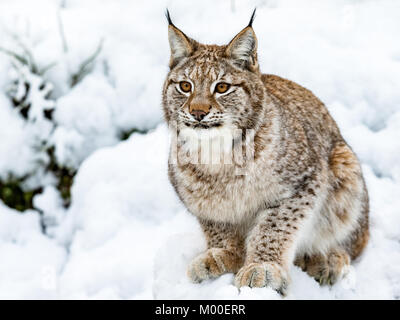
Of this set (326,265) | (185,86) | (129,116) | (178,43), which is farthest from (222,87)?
(129,116)

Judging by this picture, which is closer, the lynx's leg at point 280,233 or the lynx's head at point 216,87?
the lynx's head at point 216,87

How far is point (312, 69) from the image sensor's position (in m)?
4.82

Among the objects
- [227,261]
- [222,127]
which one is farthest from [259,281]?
[222,127]

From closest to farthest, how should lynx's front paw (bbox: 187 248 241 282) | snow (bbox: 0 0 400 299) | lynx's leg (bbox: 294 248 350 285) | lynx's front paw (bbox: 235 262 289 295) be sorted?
lynx's front paw (bbox: 235 262 289 295)
lynx's front paw (bbox: 187 248 241 282)
lynx's leg (bbox: 294 248 350 285)
snow (bbox: 0 0 400 299)

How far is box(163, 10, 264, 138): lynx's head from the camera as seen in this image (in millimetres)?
2756

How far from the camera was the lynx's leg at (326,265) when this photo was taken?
313 centimetres

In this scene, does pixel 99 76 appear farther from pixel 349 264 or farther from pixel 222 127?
pixel 349 264

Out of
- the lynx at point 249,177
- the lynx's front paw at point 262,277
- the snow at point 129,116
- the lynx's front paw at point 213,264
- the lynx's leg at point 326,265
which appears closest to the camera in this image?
the lynx's front paw at point 262,277

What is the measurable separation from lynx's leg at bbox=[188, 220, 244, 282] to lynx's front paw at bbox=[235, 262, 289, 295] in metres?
0.26

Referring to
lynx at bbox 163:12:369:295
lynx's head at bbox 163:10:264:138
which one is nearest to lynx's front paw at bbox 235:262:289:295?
Result: lynx at bbox 163:12:369:295

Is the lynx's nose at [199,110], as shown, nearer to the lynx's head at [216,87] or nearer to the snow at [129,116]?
the lynx's head at [216,87]

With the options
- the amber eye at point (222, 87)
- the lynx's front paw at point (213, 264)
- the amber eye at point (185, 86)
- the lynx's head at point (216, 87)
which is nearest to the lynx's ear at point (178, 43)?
the lynx's head at point (216, 87)

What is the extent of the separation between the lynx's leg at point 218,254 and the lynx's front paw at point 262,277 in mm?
265

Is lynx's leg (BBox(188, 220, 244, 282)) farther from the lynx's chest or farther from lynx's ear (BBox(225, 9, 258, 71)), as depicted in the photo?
lynx's ear (BBox(225, 9, 258, 71))
